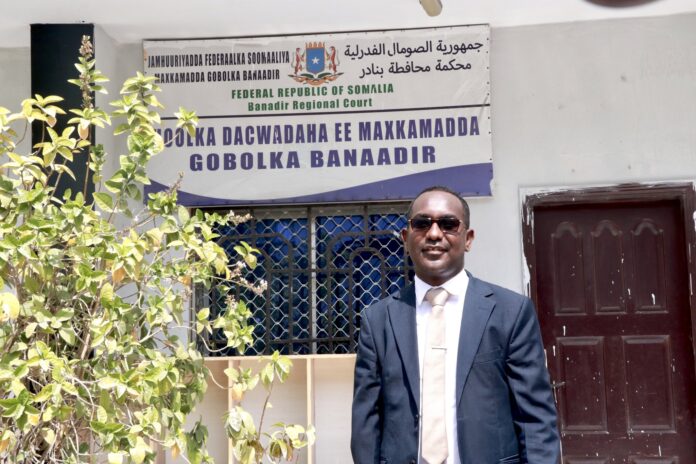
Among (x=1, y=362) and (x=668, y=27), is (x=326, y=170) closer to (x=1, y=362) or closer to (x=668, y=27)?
(x=668, y=27)

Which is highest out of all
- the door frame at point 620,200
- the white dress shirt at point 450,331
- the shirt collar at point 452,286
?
the door frame at point 620,200

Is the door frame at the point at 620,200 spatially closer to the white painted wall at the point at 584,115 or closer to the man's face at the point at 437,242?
the white painted wall at the point at 584,115

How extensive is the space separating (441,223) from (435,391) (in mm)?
459

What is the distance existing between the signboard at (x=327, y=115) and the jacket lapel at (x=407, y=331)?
2420mm

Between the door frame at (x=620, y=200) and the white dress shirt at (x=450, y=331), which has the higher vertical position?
the door frame at (x=620, y=200)

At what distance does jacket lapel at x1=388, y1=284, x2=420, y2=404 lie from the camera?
2367mm

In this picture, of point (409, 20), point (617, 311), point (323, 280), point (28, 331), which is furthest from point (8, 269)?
point (617, 311)

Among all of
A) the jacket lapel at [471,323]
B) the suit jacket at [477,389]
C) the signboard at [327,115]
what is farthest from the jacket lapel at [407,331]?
the signboard at [327,115]

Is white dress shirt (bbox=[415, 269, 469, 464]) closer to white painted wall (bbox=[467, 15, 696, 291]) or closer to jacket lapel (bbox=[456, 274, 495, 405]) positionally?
jacket lapel (bbox=[456, 274, 495, 405])

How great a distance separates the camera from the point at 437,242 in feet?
7.93

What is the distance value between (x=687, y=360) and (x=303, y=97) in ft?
8.48

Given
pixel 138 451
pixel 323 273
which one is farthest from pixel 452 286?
pixel 323 273

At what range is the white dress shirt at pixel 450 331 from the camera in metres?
2.32

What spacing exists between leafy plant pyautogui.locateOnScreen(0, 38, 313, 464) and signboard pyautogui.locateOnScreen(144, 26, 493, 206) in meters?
2.47
